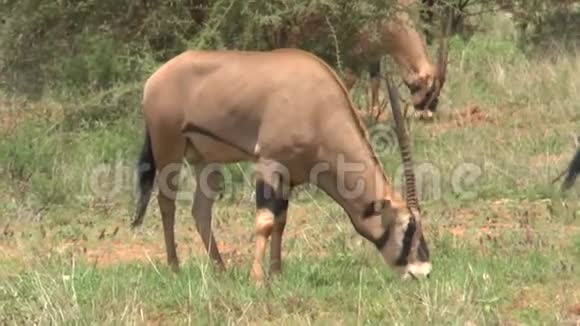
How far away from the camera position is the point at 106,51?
43.4ft

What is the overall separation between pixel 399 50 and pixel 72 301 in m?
9.40

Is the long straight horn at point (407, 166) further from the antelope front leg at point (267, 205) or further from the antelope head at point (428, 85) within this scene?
the antelope head at point (428, 85)

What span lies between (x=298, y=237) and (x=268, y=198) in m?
1.60

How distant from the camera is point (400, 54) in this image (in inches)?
593

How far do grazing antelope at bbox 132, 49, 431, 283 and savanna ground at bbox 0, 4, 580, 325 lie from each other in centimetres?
26

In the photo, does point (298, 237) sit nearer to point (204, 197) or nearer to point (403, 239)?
point (204, 197)

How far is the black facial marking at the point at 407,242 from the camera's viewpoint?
722 centimetres

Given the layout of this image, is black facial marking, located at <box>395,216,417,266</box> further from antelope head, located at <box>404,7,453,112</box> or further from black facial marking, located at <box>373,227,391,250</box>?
antelope head, located at <box>404,7,453,112</box>

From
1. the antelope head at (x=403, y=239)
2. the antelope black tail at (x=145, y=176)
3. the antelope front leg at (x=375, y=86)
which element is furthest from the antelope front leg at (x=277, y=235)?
the antelope front leg at (x=375, y=86)

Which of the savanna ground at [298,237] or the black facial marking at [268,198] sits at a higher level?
the black facial marking at [268,198]

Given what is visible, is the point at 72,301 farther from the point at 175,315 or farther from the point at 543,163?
the point at 543,163

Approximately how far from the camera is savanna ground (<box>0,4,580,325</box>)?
622 cm

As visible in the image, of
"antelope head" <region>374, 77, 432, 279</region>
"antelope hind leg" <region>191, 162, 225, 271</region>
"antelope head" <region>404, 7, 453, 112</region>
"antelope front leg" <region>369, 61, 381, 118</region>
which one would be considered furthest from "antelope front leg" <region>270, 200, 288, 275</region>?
"antelope head" <region>404, 7, 453, 112</region>

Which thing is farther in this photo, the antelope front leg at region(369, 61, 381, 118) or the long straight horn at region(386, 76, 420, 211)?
the antelope front leg at region(369, 61, 381, 118)
